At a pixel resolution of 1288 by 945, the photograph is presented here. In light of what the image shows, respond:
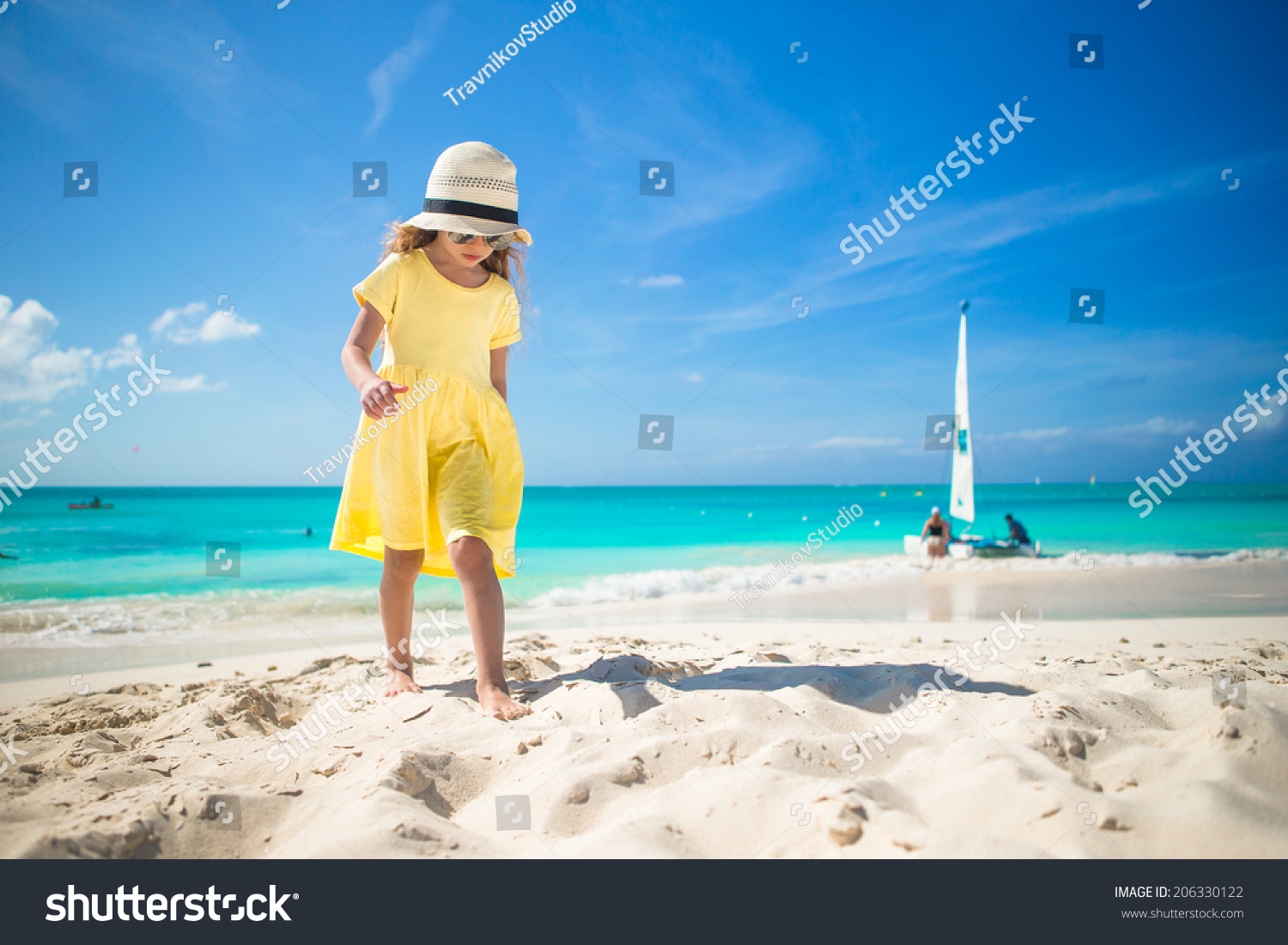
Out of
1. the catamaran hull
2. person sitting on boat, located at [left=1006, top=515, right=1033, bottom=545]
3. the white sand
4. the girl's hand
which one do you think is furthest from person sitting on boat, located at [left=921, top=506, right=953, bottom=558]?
the girl's hand

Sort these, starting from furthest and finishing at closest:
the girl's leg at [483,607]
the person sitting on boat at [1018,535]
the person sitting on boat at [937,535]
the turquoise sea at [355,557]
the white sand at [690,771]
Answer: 1. the person sitting on boat at [1018,535]
2. the person sitting on boat at [937,535]
3. the turquoise sea at [355,557]
4. the girl's leg at [483,607]
5. the white sand at [690,771]

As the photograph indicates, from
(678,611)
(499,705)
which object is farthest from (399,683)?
(678,611)

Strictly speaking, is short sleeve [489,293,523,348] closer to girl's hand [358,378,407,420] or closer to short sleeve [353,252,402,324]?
short sleeve [353,252,402,324]

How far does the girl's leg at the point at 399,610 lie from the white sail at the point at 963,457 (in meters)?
10.9

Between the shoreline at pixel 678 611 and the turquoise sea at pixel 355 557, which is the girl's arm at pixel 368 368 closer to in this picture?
the shoreline at pixel 678 611

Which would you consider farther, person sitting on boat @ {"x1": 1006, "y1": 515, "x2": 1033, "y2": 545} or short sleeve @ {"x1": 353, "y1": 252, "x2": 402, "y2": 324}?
person sitting on boat @ {"x1": 1006, "y1": 515, "x2": 1033, "y2": 545}

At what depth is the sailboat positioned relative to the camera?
11164 millimetres

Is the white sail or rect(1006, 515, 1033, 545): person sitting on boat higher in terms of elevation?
the white sail

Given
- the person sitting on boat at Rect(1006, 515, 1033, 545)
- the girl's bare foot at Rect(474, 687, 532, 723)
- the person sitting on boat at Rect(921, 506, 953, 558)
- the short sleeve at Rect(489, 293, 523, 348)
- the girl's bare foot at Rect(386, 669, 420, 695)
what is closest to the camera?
the girl's bare foot at Rect(474, 687, 532, 723)

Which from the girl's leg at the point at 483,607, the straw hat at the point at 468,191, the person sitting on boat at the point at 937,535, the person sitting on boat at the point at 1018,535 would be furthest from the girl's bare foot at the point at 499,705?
the person sitting on boat at the point at 1018,535

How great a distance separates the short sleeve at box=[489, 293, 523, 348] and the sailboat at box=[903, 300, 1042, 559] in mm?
9991

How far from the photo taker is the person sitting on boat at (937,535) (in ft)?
36.2

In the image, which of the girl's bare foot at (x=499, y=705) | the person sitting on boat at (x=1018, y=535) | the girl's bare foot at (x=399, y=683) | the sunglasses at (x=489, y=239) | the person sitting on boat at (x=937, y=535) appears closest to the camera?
the girl's bare foot at (x=499, y=705)
